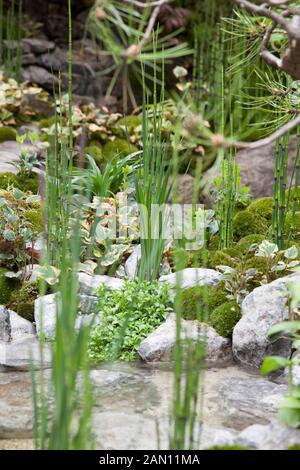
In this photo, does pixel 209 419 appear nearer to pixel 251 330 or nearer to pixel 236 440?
pixel 236 440

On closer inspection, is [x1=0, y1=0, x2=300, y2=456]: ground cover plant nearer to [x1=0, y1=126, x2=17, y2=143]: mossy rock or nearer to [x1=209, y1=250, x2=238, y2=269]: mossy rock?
[x1=209, y1=250, x2=238, y2=269]: mossy rock

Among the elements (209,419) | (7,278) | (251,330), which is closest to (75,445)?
(209,419)

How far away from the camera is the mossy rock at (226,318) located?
227 centimetres

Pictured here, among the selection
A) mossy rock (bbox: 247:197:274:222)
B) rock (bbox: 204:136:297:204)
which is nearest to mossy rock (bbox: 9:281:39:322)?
mossy rock (bbox: 247:197:274:222)

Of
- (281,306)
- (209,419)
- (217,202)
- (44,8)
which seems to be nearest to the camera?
(209,419)

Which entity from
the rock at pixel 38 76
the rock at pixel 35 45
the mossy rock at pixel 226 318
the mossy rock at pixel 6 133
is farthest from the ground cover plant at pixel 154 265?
the rock at pixel 35 45

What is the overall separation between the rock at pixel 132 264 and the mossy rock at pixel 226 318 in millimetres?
405

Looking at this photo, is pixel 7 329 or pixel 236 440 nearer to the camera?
pixel 236 440

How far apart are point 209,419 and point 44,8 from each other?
4.44m

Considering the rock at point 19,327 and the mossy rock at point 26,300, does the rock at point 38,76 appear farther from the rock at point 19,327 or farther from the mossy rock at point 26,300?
the rock at point 19,327

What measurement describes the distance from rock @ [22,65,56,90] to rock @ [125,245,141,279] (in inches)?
105

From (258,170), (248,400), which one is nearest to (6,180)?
(258,170)

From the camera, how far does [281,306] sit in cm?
214

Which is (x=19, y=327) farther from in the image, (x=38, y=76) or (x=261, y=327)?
(x=38, y=76)
